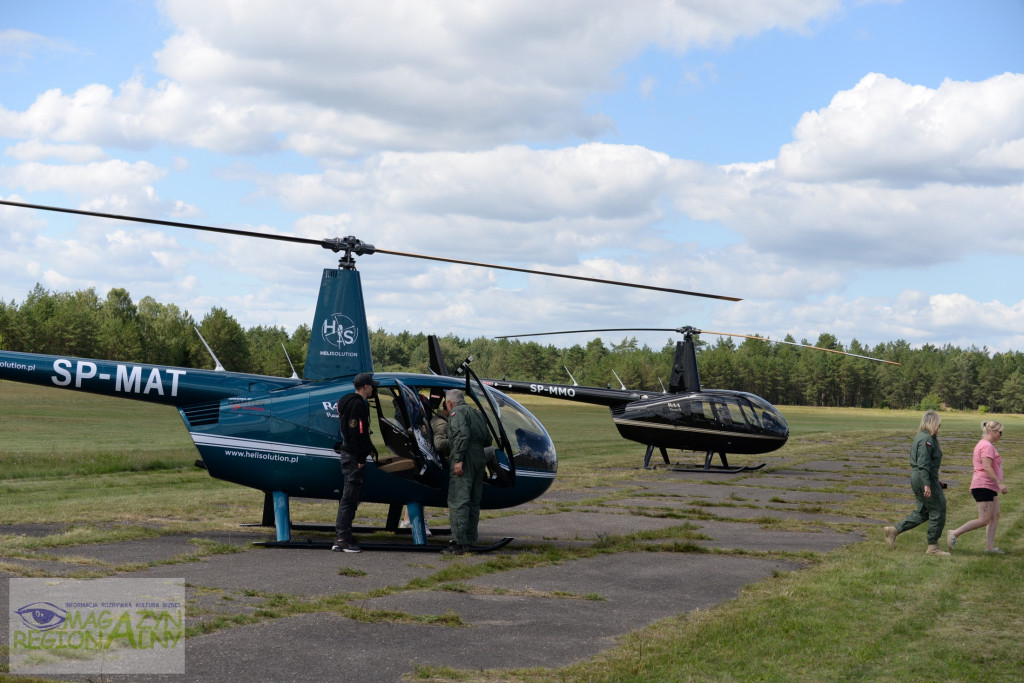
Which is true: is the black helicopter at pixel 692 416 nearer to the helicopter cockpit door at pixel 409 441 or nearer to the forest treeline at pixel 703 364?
the helicopter cockpit door at pixel 409 441

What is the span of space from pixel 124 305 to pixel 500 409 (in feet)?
376

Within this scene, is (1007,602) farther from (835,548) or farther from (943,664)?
(835,548)

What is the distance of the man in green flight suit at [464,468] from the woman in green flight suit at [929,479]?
5.28 meters

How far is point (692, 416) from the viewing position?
2372 centimetres

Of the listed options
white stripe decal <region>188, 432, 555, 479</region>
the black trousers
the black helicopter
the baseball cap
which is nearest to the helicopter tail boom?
white stripe decal <region>188, 432, 555, 479</region>

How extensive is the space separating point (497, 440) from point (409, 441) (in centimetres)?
113

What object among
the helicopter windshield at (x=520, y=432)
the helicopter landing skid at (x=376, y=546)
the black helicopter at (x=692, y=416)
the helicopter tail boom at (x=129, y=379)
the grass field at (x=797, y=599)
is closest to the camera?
the grass field at (x=797, y=599)

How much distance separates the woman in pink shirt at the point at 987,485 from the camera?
36.0ft

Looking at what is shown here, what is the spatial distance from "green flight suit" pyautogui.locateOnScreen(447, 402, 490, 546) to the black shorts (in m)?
6.11

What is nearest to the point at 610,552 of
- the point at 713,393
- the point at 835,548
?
the point at 835,548

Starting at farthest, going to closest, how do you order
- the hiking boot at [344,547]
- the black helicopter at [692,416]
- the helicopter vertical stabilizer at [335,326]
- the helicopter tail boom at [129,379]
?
1. the black helicopter at [692,416]
2. the helicopter vertical stabilizer at [335,326]
3. the helicopter tail boom at [129,379]
4. the hiking boot at [344,547]

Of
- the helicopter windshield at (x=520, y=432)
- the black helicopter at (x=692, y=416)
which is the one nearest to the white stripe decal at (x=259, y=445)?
the helicopter windshield at (x=520, y=432)

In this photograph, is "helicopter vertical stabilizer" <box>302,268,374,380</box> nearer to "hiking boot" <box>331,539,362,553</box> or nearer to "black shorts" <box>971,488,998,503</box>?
"hiking boot" <box>331,539,362,553</box>

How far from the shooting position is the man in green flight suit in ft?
35.0
